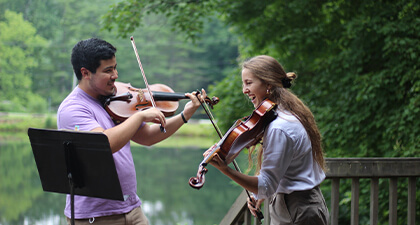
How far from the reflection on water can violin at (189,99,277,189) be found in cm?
696

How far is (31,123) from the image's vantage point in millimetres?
20500

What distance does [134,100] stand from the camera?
2.45 meters

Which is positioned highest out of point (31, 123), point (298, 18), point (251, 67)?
point (251, 67)

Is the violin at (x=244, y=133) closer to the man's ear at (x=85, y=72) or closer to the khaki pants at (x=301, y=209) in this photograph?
the khaki pants at (x=301, y=209)

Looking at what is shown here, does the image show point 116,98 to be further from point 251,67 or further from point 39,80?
point 39,80

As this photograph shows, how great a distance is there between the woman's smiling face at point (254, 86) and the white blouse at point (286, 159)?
11 cm

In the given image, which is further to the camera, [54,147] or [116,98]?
[116,98]

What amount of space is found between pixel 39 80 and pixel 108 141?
22.4m

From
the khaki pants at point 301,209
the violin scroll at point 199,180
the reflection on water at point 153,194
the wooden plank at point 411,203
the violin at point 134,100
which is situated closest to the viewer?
the violin scroll at point 199,180

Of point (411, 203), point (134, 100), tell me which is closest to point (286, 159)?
point (134, 100)

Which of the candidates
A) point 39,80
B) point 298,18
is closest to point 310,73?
point 298,18

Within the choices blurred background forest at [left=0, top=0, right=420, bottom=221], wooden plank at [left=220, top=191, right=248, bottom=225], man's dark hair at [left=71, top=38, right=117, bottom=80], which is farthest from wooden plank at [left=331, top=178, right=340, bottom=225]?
blurred background forest at [left=0, top=0, right=420, bottom=221]

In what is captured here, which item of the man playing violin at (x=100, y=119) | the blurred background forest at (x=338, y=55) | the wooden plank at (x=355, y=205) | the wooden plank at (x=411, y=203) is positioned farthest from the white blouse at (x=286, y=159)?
the blurred background forest at (x=338, y=55)

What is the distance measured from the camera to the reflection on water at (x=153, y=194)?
10852mm
